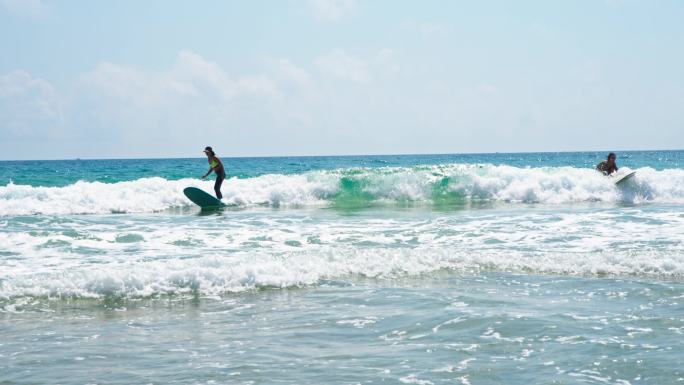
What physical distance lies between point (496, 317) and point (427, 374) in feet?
5.79

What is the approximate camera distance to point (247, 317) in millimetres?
7059

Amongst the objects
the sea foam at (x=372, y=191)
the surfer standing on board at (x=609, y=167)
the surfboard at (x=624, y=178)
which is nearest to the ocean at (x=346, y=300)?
the sea foam at (x=372, y=191)

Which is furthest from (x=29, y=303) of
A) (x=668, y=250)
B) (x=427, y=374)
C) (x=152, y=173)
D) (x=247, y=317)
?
(x=152, y=173)

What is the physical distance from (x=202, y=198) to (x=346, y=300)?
14.2m

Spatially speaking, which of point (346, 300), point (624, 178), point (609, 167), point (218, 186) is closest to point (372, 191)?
point (218, 186)

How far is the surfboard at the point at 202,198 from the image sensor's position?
2109 centimetres

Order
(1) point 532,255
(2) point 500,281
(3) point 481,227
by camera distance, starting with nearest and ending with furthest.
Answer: (2) point 500,281 < (1) point 532,255 < (3) point 481,227

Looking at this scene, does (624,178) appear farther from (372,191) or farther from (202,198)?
(202,198)

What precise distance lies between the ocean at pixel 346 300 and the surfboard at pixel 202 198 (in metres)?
4.65

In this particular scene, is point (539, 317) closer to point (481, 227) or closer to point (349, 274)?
point (349, 274)

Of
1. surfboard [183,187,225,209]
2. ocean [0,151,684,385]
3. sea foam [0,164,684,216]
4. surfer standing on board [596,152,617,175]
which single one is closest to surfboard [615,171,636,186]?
sea foam [0,164,684,216]

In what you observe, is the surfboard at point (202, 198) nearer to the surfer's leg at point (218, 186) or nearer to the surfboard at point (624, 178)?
the surfer's leg at point (218, 186)

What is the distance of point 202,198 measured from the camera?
69.5 feet

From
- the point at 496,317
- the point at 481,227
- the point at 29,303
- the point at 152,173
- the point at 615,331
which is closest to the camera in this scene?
the point at 615,331
